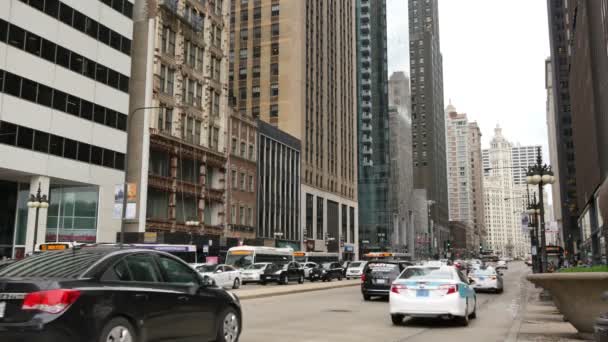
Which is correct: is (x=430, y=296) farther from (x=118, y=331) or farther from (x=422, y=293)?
(x=118, y=331)

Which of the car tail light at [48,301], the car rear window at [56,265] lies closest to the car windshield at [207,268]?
the car rear window at [56,265]

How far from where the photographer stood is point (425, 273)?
1553 cm

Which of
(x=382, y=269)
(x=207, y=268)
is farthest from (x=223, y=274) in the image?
(x=382, y=269)

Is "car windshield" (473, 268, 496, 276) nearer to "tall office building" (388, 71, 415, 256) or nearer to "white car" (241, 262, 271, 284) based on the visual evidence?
"white car" (241, 262, 271, 284)

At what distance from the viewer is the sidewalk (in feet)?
39.7

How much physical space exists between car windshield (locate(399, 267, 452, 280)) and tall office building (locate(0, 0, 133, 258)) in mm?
30038

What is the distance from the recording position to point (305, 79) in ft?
283

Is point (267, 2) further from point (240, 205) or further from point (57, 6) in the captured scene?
point (57, 6)

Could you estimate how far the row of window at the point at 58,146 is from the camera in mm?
39562

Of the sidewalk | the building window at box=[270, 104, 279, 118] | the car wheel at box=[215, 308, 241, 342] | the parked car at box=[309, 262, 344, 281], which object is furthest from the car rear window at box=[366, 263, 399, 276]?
the building window at box=[270, 104, 279, 118]

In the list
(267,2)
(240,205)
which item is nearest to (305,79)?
(267,2)

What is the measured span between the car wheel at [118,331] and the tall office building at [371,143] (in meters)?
119

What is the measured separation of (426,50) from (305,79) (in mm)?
122325

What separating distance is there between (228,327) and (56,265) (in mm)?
3097
